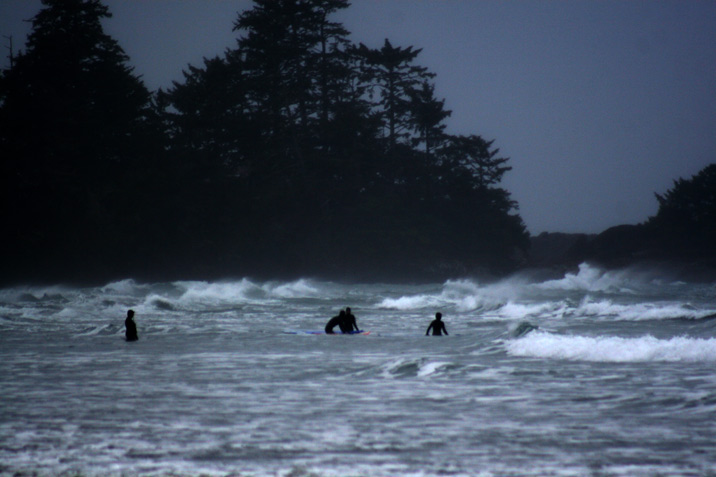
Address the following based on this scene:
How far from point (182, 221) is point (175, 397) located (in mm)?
52231

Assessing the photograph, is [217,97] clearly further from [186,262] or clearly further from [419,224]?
[419,224]

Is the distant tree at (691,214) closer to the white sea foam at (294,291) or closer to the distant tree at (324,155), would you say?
the distant tree at (324,155)

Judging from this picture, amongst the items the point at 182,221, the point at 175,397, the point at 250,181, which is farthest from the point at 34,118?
the point at 175,397

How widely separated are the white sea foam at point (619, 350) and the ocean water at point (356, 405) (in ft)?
0.12

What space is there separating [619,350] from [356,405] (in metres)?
6.70

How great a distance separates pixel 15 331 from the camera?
21.9m

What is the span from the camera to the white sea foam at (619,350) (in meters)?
13.9

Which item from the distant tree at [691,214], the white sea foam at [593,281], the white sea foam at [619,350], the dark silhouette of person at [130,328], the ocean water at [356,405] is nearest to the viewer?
the ocean water at [356,405]

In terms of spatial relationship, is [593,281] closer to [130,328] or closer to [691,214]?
[691,214]

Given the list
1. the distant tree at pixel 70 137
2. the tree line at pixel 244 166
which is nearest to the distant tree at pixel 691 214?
the tree line at pixel 244 166

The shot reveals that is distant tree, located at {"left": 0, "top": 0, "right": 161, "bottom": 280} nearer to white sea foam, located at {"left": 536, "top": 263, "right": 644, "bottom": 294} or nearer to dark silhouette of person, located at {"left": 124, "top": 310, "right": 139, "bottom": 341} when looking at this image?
white sea foam, located at {"left": 536, "top": 263, "right": 644, "bottom": 294}

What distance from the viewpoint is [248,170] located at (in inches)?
2714

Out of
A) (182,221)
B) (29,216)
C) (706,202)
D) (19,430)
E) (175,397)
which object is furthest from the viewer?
(706,202)

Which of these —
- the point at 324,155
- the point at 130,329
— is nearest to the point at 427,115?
the point at 324,155
